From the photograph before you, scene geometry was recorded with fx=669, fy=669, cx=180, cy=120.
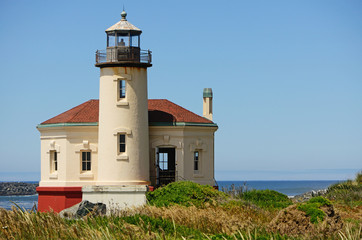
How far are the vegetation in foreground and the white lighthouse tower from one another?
9.13 ft

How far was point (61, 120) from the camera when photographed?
3478 cm

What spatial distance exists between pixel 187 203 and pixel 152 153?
291 inches

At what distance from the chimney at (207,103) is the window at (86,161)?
25.8 feet

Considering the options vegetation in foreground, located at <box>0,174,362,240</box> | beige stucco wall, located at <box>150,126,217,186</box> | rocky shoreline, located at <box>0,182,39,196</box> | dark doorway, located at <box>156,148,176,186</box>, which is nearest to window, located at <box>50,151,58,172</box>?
beige stucco wall, located at <box>150,126,217,186</box>

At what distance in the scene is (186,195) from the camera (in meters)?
28.3

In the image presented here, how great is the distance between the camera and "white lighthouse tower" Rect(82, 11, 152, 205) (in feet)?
107

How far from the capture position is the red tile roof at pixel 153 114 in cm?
3459

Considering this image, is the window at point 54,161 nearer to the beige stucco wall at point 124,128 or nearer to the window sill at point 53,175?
the window sill at point 53,175

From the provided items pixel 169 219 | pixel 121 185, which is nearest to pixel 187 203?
pixel 121 185

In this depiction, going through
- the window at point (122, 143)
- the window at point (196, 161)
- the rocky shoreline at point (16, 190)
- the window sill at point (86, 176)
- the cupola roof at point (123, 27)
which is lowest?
the rocky shoreline at point (16, 190)

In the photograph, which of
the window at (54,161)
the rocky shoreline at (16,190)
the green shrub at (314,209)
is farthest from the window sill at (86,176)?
the rocky shoreline at (16,190)

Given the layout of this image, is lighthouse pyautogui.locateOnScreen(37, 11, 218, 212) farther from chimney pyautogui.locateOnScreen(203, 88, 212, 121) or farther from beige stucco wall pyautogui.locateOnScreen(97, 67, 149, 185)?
chimney pyautogui.locateOnScreen(203, 88, 212, 121)

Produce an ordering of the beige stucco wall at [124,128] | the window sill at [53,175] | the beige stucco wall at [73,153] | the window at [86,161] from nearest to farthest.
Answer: the beige stucco wall at [124,128], the beige stucco wall at [73,153], the window at [86,161], the window sill at [53,175]

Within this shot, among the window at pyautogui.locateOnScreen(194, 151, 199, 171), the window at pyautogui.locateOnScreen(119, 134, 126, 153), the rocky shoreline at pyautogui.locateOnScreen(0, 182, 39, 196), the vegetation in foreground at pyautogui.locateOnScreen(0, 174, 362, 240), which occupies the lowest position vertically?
the rocky shoreline at pyautogui.locateOnScreen(0, 182, 39, 196)
